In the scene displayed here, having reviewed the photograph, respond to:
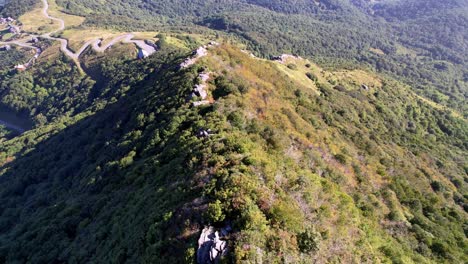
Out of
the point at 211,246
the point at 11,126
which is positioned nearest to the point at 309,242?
the point at 211,246

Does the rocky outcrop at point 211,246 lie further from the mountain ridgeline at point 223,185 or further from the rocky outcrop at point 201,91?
the rocky outcrop at point 201,91

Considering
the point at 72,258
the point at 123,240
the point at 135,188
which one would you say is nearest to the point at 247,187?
the point at 123,240

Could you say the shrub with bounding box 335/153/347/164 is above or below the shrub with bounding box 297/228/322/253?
below

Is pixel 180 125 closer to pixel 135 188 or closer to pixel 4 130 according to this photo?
pixel 135 188

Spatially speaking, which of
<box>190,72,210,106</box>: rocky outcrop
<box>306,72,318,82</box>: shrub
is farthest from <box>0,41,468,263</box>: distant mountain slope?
<box>306,72,318,82</box>: shrub

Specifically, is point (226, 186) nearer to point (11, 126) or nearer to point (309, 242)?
point (309, 242)

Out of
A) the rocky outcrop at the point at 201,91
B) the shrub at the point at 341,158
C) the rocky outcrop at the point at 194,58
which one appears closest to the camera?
the rocky outcrop at the point at 201,91

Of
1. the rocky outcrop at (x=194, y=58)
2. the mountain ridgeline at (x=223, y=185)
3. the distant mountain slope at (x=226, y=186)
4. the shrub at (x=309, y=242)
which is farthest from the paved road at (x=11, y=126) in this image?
the shrub at (x=309, y=242)

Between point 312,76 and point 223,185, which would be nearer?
point 223,185

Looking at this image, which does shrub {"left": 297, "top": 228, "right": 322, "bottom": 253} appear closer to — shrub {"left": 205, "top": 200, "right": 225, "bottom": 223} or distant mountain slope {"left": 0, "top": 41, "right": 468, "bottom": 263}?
distant mountain slope {"left": 0, "top": 41, "right": 468, "bottom": 263}
